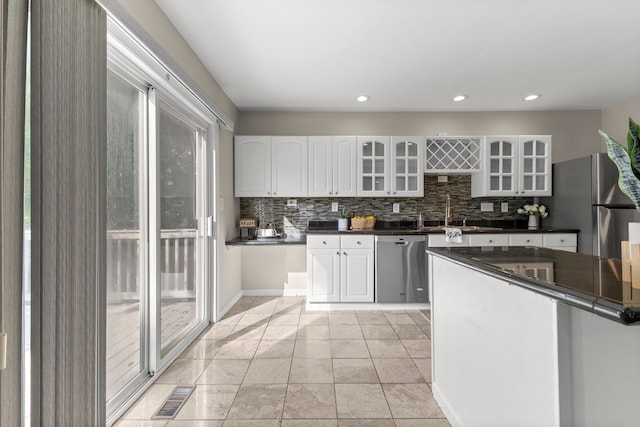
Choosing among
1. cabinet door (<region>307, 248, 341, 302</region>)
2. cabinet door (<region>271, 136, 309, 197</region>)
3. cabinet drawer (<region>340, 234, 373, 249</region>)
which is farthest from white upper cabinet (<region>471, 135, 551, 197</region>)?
cabinet door (<region>271, 136, 309, 197</region>)

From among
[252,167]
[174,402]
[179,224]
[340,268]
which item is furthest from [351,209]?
[174,402]

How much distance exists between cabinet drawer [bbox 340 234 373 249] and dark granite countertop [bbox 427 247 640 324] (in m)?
1.91

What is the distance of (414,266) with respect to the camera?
3566mm

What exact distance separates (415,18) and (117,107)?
2.08 metres

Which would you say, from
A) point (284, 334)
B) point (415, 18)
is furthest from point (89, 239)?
point (415, 18)

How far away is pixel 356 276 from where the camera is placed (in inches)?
141

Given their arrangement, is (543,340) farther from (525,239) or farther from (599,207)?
(599,207)

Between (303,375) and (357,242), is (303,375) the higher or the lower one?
the lower one

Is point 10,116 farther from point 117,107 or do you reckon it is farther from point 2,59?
point 117,107

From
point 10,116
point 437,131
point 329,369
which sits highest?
point 437,131

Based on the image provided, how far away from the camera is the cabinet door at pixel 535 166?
385cm

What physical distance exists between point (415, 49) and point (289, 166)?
6.41ft

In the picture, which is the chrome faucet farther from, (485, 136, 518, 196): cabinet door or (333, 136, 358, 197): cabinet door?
(333, 136, 358, 197): cabinet door

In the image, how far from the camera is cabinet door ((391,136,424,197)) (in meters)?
3.88
